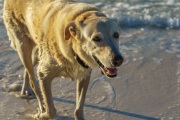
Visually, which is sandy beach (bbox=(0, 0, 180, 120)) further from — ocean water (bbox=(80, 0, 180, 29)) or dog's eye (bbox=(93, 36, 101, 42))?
dog's eye (bbox=(93, 36, 101, 42))

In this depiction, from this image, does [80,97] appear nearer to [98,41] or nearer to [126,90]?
[126,90]

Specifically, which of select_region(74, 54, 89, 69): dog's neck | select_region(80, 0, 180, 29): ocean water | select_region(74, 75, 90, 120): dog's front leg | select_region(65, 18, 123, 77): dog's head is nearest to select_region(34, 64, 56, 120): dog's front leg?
select_region(74, 75, 90, 120): dog's front leg

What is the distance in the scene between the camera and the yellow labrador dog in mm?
4504

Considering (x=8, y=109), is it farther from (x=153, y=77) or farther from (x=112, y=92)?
(x=153, y=77)

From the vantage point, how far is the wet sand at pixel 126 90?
5883mm

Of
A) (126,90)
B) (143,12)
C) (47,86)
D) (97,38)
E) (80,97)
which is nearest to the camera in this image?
(97,38)

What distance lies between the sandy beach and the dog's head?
1358 mm

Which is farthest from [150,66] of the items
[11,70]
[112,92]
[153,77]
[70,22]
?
[70,22]

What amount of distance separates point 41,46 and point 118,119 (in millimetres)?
1305

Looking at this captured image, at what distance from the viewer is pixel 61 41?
487 cm

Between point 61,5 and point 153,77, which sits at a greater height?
A: point 61,5

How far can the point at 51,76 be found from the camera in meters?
5.31

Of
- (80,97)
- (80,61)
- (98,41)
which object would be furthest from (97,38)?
(80,97)

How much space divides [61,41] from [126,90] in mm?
1783
